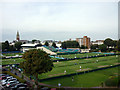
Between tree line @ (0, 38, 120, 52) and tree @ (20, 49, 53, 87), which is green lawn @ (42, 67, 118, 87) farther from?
tree line @ (0, 38, 120, 52)

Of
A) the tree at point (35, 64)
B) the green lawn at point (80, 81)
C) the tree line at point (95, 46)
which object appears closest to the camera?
the tree at point (35, 64)

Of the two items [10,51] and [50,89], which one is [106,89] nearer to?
[50,89]

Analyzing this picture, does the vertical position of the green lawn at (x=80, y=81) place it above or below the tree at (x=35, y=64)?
below

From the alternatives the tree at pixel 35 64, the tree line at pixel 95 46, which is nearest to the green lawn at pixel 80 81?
the tree at pixel 35 64

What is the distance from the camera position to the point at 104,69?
106 feet

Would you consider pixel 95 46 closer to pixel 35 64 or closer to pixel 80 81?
pixel 80 81

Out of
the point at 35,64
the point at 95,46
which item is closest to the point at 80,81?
the point at 35,64

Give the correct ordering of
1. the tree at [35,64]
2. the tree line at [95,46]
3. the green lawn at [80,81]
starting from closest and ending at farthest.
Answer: the tree at [35,64] < the green lawn at [80,81] < the tree line at [95,46]

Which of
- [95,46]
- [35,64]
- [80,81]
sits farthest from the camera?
[95,46]

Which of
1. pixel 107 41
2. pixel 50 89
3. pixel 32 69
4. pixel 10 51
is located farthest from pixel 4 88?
pixel 107 41

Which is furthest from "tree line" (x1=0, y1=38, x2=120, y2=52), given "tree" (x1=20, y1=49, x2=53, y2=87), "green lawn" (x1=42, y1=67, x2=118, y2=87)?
"tree" (x1=20, y1=49, x2=53, y2=87)

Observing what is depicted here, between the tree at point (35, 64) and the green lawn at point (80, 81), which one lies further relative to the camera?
the green lawn at point (80, 81)

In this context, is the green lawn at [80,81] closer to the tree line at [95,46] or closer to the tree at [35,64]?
the tree at [35,64]

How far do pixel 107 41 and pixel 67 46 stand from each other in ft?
126
